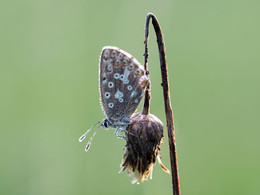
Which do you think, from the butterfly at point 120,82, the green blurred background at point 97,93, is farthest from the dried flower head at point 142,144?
the green blurred background at point 97,93

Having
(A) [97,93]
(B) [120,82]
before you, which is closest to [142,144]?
(B) [120,82]

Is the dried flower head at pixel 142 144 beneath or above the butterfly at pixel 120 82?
beneath

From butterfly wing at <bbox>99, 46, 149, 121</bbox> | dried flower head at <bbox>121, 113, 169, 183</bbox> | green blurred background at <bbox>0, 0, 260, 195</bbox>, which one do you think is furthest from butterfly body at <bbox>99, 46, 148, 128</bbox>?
green blurred background at <bbox>0, 0, 260, 195</bbox>

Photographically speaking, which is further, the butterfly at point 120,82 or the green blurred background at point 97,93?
the green blurred background at point 97,93

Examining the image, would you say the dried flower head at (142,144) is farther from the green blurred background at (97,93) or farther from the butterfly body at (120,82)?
the green blurred background at (97,93)

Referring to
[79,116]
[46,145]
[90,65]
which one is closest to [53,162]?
[46,145]

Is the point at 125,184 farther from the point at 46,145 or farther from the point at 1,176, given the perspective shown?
the point at 1,176
